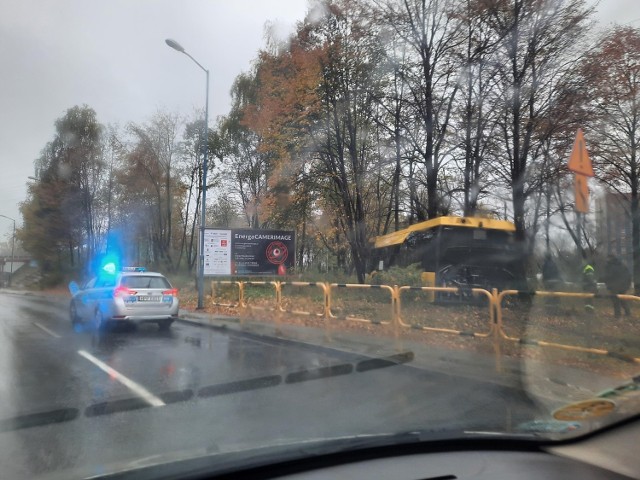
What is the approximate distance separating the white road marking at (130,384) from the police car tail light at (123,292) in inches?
146

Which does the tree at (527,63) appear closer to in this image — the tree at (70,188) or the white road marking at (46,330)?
the white road marking at (46,330)

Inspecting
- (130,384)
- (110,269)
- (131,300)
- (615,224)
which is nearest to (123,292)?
(131,300)

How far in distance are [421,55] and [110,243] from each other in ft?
103

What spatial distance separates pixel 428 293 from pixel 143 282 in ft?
23.8

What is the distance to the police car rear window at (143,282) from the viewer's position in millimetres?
13359

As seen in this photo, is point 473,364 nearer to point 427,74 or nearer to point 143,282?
point 143,282

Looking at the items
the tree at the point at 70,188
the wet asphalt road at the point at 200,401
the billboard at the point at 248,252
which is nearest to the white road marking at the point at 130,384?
the wet asphalt road at the point at 200,401

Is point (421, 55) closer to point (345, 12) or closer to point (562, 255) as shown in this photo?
point (345, 12)

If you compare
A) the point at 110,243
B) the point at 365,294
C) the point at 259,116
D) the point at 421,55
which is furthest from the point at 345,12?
the point at 110,243

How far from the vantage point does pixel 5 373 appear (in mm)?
7914

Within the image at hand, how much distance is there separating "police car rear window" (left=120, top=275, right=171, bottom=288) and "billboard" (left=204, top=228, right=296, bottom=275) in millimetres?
5882

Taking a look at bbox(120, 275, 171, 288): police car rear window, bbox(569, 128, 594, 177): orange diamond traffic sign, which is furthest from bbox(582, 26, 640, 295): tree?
bbox(120, 275, 171, 288): police car rear window

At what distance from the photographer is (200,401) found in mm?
6352

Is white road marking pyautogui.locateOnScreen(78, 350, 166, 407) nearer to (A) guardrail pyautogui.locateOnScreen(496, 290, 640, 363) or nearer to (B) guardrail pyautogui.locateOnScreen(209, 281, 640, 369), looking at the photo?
(B) guardrail pyautogui.locateOnScreen(209, 281, 640, 369)
